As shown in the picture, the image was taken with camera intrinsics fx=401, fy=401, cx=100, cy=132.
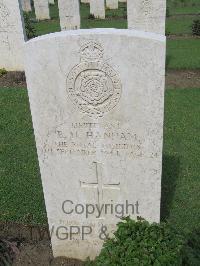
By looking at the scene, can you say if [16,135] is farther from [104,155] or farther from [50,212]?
[104,155]

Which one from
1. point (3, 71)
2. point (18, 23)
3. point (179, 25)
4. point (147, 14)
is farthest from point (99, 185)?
point (179, 25)

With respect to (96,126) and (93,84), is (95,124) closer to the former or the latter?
Answer: (96,126)

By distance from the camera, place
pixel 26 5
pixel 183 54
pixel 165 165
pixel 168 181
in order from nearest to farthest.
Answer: pixel 168 181
pixel 165 165
pixel 183 54
pixel 26 5

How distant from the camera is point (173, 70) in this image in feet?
36.0

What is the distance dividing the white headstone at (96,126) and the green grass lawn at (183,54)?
777cm

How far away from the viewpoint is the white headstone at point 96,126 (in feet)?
10.7

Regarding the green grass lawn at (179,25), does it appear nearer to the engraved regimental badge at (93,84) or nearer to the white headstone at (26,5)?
the white headstone at (26,5)

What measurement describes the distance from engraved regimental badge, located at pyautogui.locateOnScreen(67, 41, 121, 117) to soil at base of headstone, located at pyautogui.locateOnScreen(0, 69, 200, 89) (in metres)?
6.35

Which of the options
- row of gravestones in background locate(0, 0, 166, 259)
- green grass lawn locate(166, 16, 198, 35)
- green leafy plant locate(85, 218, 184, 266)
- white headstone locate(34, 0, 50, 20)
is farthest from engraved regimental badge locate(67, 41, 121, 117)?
white headstone locate(34, 0, 50, 20)

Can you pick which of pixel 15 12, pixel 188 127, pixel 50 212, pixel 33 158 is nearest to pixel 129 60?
pixel 50 212

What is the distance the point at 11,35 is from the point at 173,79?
4.51 m

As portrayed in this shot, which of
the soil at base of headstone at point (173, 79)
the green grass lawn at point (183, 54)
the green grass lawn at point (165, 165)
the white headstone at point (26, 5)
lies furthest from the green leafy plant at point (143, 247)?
the white headstone at point (26, 5)

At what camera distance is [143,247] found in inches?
129

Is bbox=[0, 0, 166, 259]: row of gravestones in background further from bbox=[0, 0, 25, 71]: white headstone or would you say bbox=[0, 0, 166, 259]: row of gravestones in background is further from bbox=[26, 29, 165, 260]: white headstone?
bbox=[0, 0, 25, 71]: white headstone
